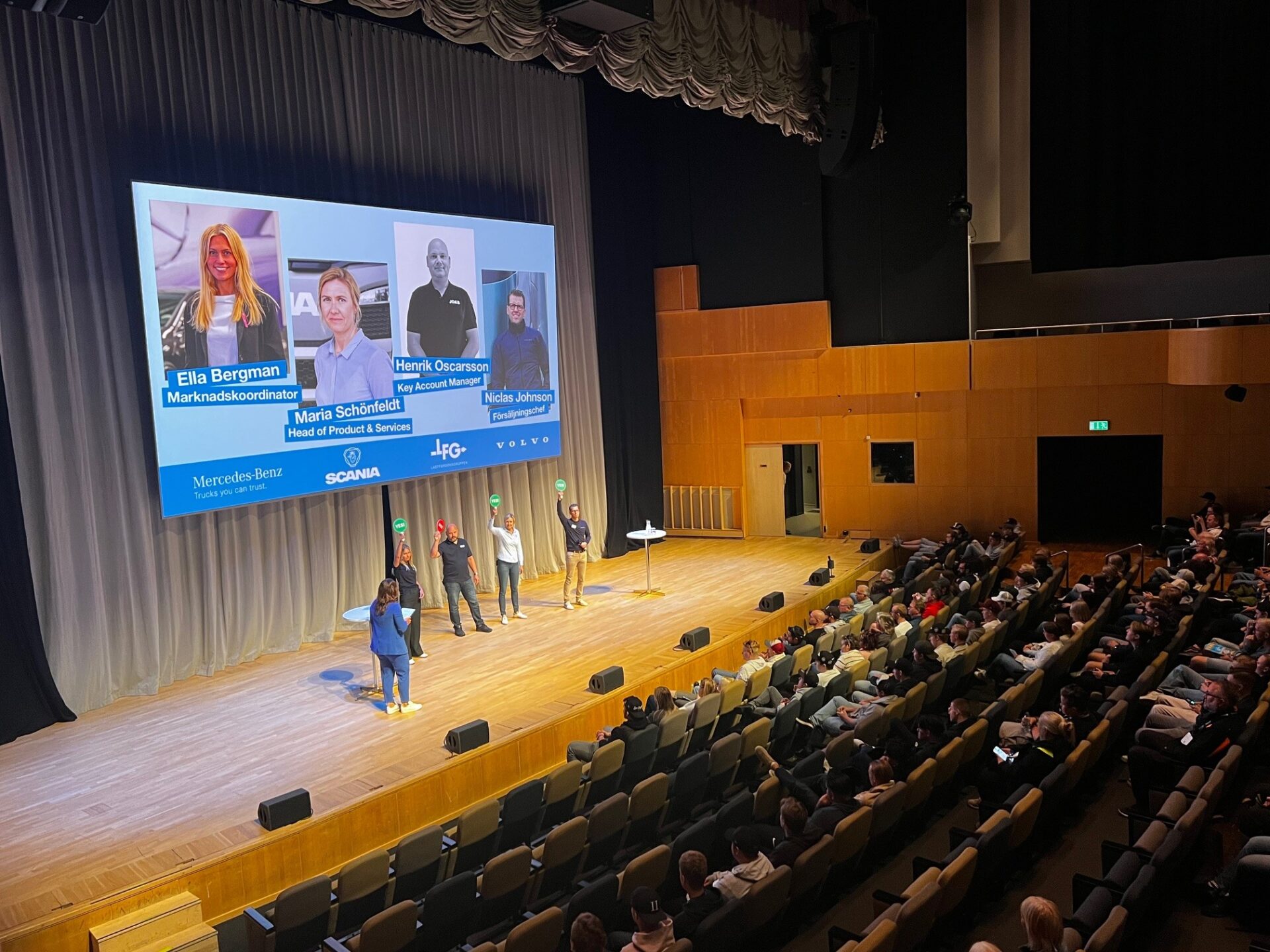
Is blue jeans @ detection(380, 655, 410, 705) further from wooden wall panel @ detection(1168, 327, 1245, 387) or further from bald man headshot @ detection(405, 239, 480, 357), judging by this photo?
wooden wall panel @ detection(1168, 327, 1245, 387)

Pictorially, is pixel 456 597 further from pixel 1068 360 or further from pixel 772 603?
pixel 1068 360

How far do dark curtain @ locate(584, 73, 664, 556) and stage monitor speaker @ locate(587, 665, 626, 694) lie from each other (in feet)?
19.9

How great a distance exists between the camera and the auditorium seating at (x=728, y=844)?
4277mm

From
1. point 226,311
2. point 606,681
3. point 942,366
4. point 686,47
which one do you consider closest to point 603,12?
point 686,47

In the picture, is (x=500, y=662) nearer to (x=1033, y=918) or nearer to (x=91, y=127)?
(x=91, y=127)

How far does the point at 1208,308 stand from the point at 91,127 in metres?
14.1

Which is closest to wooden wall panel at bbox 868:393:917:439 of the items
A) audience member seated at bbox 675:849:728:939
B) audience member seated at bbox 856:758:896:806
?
audience member seated at bbox 856:758:896:806

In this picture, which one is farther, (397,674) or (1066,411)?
(1066,411)

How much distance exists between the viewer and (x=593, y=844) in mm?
5664

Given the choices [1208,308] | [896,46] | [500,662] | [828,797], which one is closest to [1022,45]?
[896,46]

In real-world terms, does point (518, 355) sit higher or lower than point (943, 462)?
higher

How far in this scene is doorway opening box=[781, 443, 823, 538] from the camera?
15.9 meters

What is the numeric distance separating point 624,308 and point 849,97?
13.7 feet

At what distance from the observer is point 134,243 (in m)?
8.72
